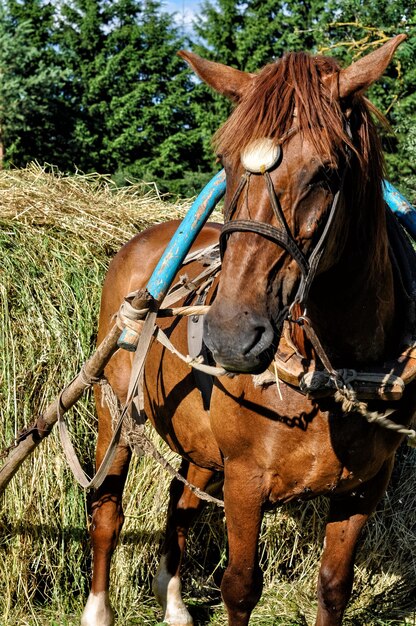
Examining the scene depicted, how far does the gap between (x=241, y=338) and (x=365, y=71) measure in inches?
33.2

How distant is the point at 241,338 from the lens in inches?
82.7

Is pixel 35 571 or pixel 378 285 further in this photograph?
pixel 35 571

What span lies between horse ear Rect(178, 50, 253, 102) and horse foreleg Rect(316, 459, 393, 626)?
1.61 m

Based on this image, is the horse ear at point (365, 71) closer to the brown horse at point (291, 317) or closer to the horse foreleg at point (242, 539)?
the brown horse at point (291, 317)

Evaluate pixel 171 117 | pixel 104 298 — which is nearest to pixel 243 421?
pixel 104 298

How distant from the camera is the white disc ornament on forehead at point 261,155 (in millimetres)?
2182

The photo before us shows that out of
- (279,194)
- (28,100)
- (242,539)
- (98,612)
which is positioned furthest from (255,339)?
(28,100)

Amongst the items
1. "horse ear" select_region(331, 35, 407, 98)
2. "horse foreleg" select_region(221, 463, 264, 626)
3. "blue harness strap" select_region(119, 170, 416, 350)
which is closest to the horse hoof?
"horse foreleg" select_region(221, 463, 264, 626)

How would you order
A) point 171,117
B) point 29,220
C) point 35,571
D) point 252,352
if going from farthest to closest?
point 171,117
point 29,220
point 35,571
point 252,352

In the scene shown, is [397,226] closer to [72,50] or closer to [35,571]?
[35,571]

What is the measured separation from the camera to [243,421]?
2926 millimetres

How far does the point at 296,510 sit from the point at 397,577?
706 millimetres

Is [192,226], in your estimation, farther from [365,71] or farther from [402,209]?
[365,71]

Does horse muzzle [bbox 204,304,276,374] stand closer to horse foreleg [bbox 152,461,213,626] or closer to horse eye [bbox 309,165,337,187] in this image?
horse eye [bbox 309,165,337,187]
